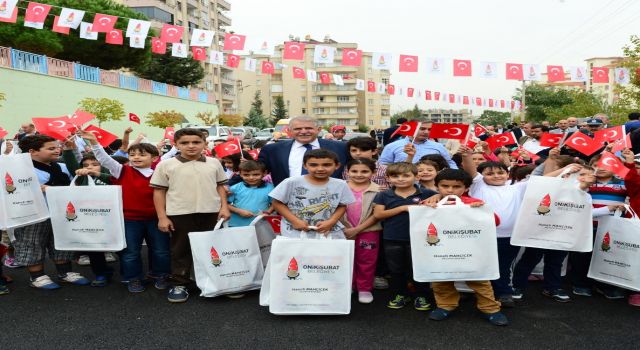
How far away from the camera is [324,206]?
3.76 meters

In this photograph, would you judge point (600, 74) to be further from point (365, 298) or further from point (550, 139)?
point (365, 298)

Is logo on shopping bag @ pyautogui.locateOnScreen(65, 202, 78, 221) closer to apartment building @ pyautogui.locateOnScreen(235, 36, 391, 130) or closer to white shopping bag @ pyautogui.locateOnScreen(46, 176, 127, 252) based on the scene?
white shopping bag @ pyautogui.locateOnScreen(46, 176, 127, 252)

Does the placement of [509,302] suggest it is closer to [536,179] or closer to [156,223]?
[536,179]

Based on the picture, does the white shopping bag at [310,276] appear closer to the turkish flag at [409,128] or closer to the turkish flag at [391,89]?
the turkish flag at [409,128]

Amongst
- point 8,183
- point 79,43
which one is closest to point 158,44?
point 8,183

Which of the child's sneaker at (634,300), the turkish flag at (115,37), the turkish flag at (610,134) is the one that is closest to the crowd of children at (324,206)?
the child's sneaker at (634,300)

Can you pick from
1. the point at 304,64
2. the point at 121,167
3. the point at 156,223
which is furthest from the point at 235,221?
the point at 304,64

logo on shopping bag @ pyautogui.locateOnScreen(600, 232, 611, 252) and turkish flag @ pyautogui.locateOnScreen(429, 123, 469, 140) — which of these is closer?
logo on shopping bag @ pyautogui.locateOnScreen(600, 232, 611, 252)

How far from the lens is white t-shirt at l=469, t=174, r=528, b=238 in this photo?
3.86 m

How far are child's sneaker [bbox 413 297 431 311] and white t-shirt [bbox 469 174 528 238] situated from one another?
85cm

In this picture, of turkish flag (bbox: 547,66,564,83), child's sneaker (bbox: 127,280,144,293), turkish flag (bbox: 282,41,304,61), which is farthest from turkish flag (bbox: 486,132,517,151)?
turkish flag (bbox: 547,66,564,83)

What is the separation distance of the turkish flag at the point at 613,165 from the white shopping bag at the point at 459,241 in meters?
1.14

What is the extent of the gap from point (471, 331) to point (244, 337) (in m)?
1.69

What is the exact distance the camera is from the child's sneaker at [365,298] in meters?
3.99
